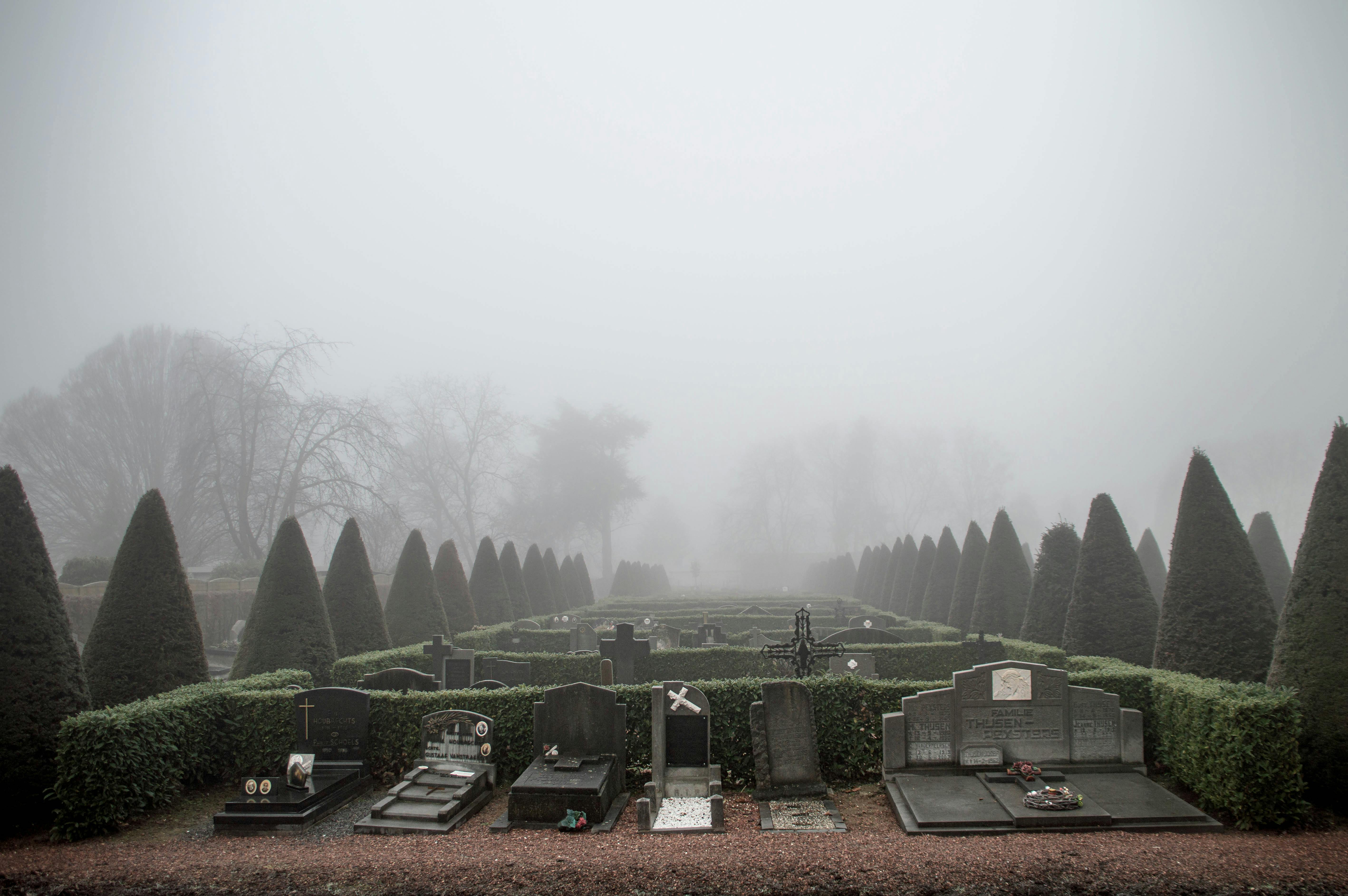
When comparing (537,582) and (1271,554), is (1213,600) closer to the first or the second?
(1271,554)

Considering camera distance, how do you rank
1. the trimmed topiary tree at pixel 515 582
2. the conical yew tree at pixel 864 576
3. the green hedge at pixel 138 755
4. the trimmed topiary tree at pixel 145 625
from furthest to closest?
the conical yew tree at pixel 864 576
the trimmed topiary tree at pixel 515 582
the trimmed topiary tree at pixel 145 625
the green hedge at pixel 138 755

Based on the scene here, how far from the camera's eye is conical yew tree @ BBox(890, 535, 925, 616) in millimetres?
26734

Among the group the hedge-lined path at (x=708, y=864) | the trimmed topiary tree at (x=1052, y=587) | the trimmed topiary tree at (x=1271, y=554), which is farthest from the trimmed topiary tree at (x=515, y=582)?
the trimmed topiary tree at (x=1271, y=554)

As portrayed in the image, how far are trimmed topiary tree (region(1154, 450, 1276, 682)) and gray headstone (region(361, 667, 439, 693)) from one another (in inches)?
405

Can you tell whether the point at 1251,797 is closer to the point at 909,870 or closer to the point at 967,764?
the point at 967,764

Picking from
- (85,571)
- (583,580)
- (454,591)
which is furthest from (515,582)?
(85,571)

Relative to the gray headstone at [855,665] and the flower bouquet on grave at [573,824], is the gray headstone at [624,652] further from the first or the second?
the flower bouquet on grave at [573,824]

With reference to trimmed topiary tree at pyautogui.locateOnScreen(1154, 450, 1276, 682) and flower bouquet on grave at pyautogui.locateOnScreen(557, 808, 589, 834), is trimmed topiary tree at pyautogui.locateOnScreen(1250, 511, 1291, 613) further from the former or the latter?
flower bouquet on grave at pyautogui.locateOnScreen(557, 808, 589, 834)

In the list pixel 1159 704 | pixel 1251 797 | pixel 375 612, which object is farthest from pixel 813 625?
pixel 1251 797

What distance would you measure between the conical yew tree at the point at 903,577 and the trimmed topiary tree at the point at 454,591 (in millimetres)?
15939

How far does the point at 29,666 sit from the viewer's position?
7285 mm

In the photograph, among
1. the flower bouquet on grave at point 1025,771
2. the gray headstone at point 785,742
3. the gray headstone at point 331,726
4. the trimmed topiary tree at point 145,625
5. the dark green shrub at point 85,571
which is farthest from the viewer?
the dark green shrub at point 85,571

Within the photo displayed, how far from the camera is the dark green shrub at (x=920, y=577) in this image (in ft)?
80.3

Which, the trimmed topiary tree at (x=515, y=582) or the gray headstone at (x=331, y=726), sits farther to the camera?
the trimmed topiary tree at (x=515, y=582)
